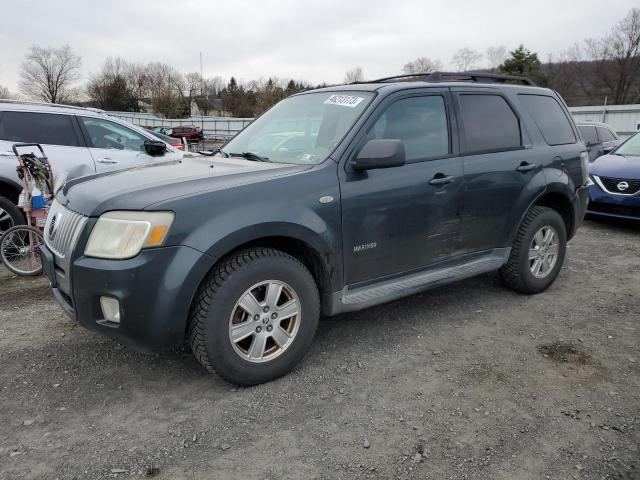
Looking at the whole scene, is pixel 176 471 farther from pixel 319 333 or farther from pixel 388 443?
pixel 319 333

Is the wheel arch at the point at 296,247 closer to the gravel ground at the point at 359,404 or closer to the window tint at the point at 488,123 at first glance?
the gravel ground at the point at 359,404

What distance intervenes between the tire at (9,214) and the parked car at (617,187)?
7904mm

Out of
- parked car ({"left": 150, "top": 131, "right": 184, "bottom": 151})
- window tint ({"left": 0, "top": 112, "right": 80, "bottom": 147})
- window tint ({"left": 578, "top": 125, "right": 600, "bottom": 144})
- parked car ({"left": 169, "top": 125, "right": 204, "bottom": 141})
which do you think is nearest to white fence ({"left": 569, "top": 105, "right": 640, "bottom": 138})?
window tint ({"left": 578, "top": 125, "right": 600, "bottom": 144})

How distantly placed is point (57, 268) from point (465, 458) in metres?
2.54

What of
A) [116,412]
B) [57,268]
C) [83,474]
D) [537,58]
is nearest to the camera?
[83,474]

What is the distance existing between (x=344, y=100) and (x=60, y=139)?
438 centimetres

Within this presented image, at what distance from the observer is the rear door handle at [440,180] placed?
141 inches

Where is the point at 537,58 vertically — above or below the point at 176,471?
above

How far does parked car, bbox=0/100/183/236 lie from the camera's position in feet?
19.1

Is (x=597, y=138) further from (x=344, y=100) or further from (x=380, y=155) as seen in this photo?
(x=380, y=155)

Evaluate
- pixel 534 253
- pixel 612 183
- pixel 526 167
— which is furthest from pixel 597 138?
pixel 526 167

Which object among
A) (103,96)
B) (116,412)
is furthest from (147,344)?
(103,96)

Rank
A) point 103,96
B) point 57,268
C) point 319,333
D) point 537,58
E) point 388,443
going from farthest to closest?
1. point 103,96
2. point 537,58
3. point 319,333
4. point 57,268
5. point 388,443

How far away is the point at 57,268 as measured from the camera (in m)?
2.94
